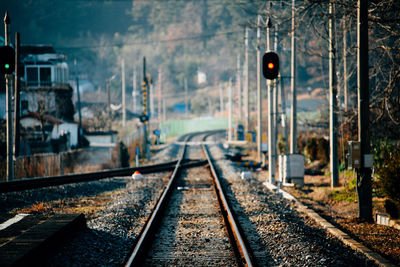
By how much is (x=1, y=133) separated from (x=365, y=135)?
28.2 metres

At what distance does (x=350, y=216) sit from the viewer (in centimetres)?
1317

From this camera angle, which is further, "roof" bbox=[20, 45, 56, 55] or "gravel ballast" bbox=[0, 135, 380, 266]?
"roof" bbox=[20, 45, 56, 55]

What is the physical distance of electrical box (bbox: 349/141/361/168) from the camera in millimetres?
11766

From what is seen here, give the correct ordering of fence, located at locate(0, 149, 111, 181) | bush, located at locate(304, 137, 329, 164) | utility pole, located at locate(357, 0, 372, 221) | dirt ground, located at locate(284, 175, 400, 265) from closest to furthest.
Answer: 1. dirt ground, located at locate(284, 175, 400, 265)
2. utility pole, located at locate(357, 0, 372, 221)
3. fence, located at locate(0, 149, 111, 181)
4. bush, located at locate(304, 137, 329, 164)

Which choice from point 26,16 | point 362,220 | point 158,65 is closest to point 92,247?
point 362,220

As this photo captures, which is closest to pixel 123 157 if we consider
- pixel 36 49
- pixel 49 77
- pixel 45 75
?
pixel 49 77

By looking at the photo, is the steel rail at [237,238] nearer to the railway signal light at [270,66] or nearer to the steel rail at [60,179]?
the railway signal light at [270,66]

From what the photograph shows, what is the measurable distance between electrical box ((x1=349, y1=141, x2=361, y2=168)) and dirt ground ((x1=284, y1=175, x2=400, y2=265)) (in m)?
1.31

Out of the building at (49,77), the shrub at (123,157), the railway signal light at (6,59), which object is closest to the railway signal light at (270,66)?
the railway signal light at (6,59)

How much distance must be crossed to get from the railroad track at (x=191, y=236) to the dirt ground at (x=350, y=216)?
2502mm

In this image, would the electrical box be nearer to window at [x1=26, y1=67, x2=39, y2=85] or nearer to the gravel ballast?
the gravel ballast

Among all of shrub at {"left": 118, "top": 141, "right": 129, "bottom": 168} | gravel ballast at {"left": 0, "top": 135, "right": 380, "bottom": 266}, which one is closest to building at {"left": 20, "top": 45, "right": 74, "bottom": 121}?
shrub at {"left": 118, "top": 141, "right": 129, "bottom": 168}

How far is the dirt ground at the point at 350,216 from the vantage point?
361 inches

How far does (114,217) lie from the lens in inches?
447
